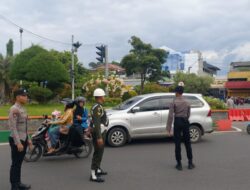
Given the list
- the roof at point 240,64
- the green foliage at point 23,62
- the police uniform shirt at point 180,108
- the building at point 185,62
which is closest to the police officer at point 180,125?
the police uniform shirt at point 180,108

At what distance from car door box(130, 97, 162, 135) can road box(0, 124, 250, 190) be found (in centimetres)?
55

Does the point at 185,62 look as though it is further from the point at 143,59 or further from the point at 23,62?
the point at 23,62

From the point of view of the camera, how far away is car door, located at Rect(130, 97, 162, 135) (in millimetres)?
11359

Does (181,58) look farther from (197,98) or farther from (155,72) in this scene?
(197,98)

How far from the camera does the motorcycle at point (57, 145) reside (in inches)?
349

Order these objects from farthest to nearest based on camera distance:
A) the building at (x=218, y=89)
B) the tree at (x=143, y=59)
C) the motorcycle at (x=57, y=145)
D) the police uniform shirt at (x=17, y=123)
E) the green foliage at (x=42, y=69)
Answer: the building at (x=218, y=89) < the tree at (x=143, y=59) < the green foliage at (x=42, y=69) < the motorcycle at (x=57, y=145) < the police uniform shirt at (x=17, y=123)

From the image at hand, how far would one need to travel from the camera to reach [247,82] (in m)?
65.6

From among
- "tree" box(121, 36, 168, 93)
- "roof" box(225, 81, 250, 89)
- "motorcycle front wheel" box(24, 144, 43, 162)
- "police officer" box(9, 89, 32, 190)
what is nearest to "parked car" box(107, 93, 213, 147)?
"motorcycle front wheel" box(24, 144, 43, 162)

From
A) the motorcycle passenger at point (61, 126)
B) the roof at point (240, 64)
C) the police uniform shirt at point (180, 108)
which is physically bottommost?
the motorcycle passenger at point (61, 126)

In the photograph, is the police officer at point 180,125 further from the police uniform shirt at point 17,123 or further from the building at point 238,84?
the building at point 238,84

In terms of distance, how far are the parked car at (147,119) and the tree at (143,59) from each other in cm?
3396

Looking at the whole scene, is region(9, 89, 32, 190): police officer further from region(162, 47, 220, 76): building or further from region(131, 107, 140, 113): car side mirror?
region(162, 47, 220, 76): building

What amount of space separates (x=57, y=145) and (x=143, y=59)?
37391 mm

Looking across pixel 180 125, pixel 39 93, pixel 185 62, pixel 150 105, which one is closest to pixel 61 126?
pixel 180 125
